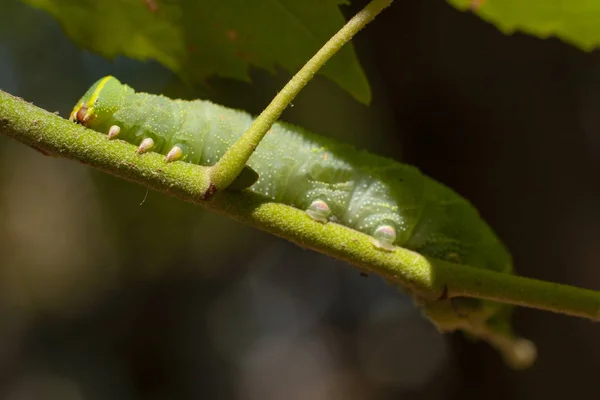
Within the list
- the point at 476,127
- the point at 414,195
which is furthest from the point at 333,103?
the point at 414,195

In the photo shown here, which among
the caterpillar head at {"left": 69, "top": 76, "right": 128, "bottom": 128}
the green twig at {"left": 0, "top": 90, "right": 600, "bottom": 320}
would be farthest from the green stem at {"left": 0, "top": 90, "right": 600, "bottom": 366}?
the caterpillar head at {"left": 69, "top": 76, "right": 128, "bottom": 128}

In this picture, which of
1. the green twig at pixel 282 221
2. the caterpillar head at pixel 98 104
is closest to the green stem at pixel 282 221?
the green twig at pixel 282 221

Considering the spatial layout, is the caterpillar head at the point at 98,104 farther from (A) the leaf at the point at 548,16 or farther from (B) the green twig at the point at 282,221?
(A) the leaf at the point at 548,16

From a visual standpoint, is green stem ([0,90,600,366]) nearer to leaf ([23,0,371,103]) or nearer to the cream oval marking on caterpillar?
the cream oval marking on caterpillar

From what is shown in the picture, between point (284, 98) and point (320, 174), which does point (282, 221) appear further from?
point (320, 174)

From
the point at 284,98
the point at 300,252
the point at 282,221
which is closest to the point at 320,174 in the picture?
the point at 282,221
